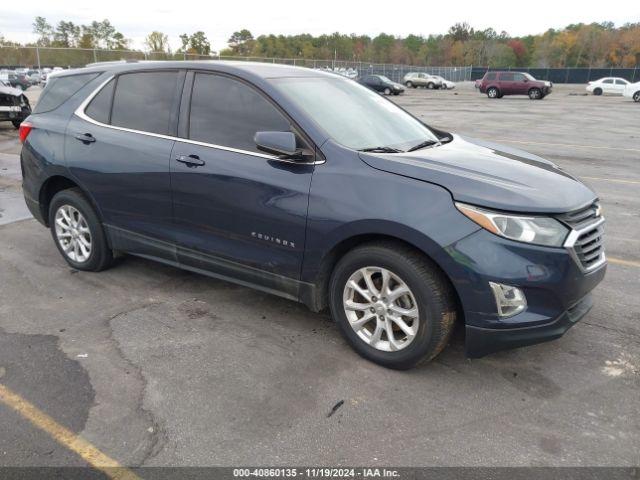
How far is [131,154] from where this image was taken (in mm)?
4176

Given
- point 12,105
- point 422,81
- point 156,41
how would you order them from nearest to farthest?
1. point 12,105
2. point 422,81
3. point 156,41

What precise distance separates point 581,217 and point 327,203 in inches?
58.4

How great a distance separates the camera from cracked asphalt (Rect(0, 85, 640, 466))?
2.65 m

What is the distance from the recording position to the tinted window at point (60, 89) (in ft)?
15.5

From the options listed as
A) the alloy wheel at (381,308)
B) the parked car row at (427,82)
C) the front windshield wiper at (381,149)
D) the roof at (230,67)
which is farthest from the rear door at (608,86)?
the alloy wheel at (381,308)

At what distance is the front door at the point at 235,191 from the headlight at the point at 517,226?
1061mm

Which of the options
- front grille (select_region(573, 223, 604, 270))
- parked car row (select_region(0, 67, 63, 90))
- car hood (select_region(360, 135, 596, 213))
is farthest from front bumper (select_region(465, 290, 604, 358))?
parked car row (select_region(0, 67, 63, 90))

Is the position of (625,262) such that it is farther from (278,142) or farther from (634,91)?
(634,91)

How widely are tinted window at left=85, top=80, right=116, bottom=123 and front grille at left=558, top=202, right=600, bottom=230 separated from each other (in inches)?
139

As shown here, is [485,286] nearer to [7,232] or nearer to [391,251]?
[391,251]

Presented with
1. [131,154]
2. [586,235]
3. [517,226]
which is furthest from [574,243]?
[131,154]

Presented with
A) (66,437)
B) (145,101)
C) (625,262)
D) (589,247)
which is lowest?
(66,437)

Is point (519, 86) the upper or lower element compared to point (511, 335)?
upper

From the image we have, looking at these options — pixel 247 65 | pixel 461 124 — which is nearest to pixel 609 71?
pixel 461 124
